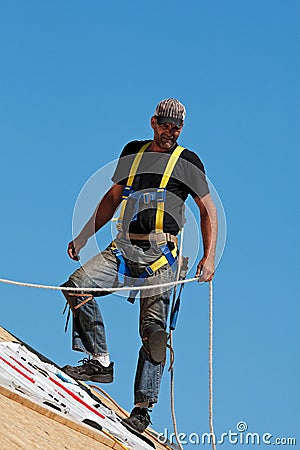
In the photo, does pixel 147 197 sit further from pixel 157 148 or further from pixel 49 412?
pixel 49 412

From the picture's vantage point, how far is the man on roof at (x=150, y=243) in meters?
8.81

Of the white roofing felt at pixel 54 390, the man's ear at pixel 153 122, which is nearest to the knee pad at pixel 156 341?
the white roofing felt at pixel 54 390

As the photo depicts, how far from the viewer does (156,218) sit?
8812mm

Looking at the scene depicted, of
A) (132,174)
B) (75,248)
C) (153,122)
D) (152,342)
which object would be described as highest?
(153,122)

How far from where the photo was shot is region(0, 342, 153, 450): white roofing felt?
8.52m

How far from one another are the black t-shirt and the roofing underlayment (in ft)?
4.66

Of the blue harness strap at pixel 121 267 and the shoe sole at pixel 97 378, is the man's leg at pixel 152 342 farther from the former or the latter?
the shoe sole at pixel 97 378

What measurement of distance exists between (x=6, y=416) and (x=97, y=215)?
222 centimetres

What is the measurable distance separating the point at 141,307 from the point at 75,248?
75 centimetres

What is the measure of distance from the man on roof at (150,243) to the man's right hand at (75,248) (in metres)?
0.22

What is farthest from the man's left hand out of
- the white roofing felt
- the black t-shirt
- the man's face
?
the white roofing felt

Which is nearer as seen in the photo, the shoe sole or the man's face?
the man's face

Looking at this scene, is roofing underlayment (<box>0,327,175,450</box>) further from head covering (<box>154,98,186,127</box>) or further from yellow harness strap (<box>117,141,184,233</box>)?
head covering (<box>154,98,186,127</box>)

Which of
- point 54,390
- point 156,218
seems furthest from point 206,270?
point 54,390
